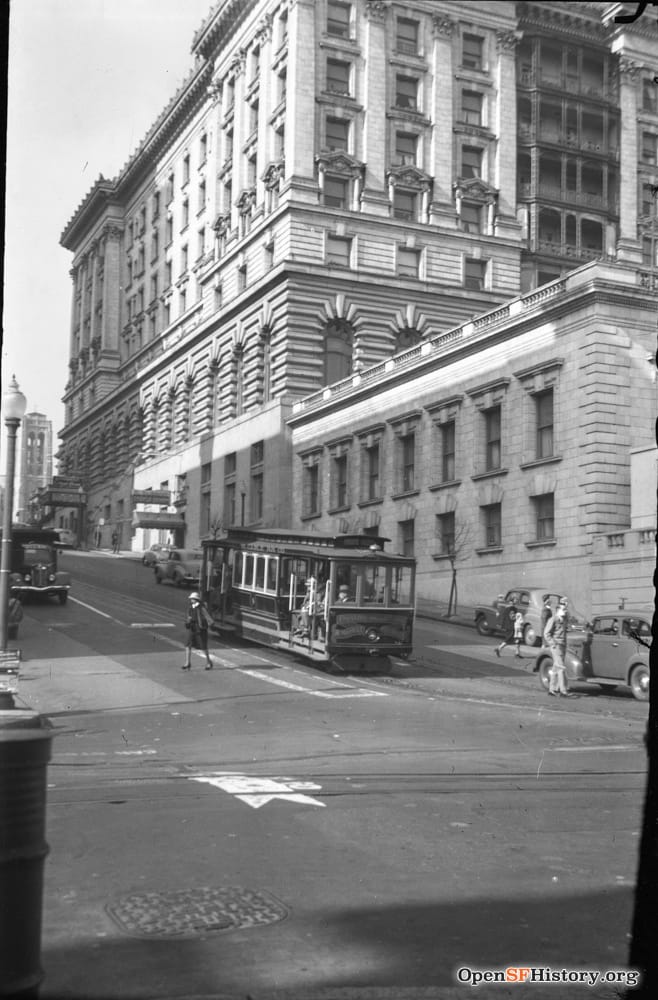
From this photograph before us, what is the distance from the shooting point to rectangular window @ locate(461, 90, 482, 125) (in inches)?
2468

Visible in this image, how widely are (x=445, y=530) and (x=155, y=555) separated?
12783 millimetres

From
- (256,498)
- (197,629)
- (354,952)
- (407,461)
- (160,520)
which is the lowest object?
(354,952)

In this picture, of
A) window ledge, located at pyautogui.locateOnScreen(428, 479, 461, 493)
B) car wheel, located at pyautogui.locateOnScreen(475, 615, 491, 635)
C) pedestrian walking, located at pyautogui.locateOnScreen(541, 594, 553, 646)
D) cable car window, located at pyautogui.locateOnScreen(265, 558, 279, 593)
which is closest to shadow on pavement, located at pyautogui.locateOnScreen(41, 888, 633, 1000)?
cable car window, located at pyautogui.locateOnScreen(265, 558, 279, 593)

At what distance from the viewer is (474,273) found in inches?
2665

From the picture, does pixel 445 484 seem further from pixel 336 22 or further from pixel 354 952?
pixel 354 952

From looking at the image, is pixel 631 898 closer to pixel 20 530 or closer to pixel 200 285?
pixel 20 530

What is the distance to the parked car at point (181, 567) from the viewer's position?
144 ft

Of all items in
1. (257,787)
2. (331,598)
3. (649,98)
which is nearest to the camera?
(257,787)

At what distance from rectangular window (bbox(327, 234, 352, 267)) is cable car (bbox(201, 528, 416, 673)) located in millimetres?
34995

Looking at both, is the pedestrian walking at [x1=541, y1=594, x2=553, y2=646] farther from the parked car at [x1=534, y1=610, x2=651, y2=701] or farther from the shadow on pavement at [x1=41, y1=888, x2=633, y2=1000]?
the shadow on pavement at [x1=41, y1=888, x2=633, y2=1000]

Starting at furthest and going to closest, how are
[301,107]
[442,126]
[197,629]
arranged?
[442,126], [301,107], [197,629]

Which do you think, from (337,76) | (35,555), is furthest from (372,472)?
(337,76)

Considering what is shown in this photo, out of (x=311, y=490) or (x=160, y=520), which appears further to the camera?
(x=311, y=490)

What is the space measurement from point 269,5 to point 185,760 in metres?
35.5
